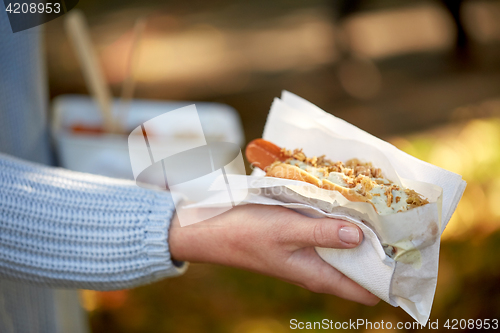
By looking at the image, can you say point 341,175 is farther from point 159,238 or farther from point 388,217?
point 159,238

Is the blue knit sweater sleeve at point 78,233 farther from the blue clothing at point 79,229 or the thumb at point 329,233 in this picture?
the thumb at point 329,233

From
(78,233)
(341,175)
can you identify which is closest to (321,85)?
(341,175)

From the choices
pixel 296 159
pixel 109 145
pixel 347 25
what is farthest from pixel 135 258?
pixel 347 25

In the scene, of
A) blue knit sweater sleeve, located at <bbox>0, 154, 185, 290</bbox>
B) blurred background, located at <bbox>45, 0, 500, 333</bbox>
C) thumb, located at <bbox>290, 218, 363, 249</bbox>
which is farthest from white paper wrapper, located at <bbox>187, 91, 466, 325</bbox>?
blurred background, located at <bbox>45, 0, 500, 333</bbox>

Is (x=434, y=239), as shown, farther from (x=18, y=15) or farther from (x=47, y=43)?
(x=47, y=43)

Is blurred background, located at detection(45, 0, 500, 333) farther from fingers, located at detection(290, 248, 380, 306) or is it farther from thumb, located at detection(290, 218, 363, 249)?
thumb, located at detection(290, 218, 363, 249)

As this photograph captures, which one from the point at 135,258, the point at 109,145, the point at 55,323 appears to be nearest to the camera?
the point at 135,258
